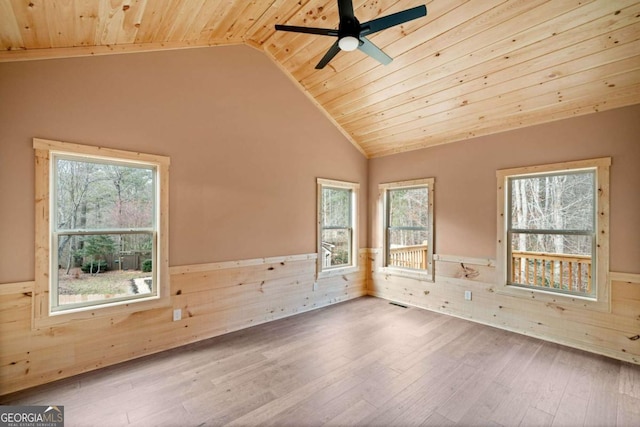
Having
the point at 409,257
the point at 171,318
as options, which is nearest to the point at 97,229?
the point at 171,318

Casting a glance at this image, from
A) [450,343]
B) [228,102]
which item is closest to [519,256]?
[450,343]

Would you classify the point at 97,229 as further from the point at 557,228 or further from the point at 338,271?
the point at 557,228

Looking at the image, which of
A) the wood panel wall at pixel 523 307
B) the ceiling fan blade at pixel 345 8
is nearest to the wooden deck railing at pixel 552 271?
the wood panel wall at pixel 523 307

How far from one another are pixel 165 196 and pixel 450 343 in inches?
147

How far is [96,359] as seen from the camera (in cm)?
279

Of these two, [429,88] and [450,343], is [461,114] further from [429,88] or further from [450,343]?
[450,343]

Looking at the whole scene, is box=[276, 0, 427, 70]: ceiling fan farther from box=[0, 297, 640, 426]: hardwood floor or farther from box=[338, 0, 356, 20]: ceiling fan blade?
box=[0, 297, 640, 426]: hardwood floor

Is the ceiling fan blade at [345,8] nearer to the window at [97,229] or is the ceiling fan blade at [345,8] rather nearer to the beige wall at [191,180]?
the beige wall at [191,180]

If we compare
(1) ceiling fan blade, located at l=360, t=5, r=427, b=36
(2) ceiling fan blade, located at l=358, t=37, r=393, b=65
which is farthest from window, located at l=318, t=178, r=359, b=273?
(1) ceiling fan blade, located at l=360, t=5, r=427, b=36

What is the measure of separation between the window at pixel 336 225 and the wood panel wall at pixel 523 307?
68cm

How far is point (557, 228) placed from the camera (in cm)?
355

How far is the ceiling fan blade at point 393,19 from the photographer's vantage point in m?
2.06

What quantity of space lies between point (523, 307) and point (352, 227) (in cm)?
280

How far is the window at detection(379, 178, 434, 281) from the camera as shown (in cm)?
473
